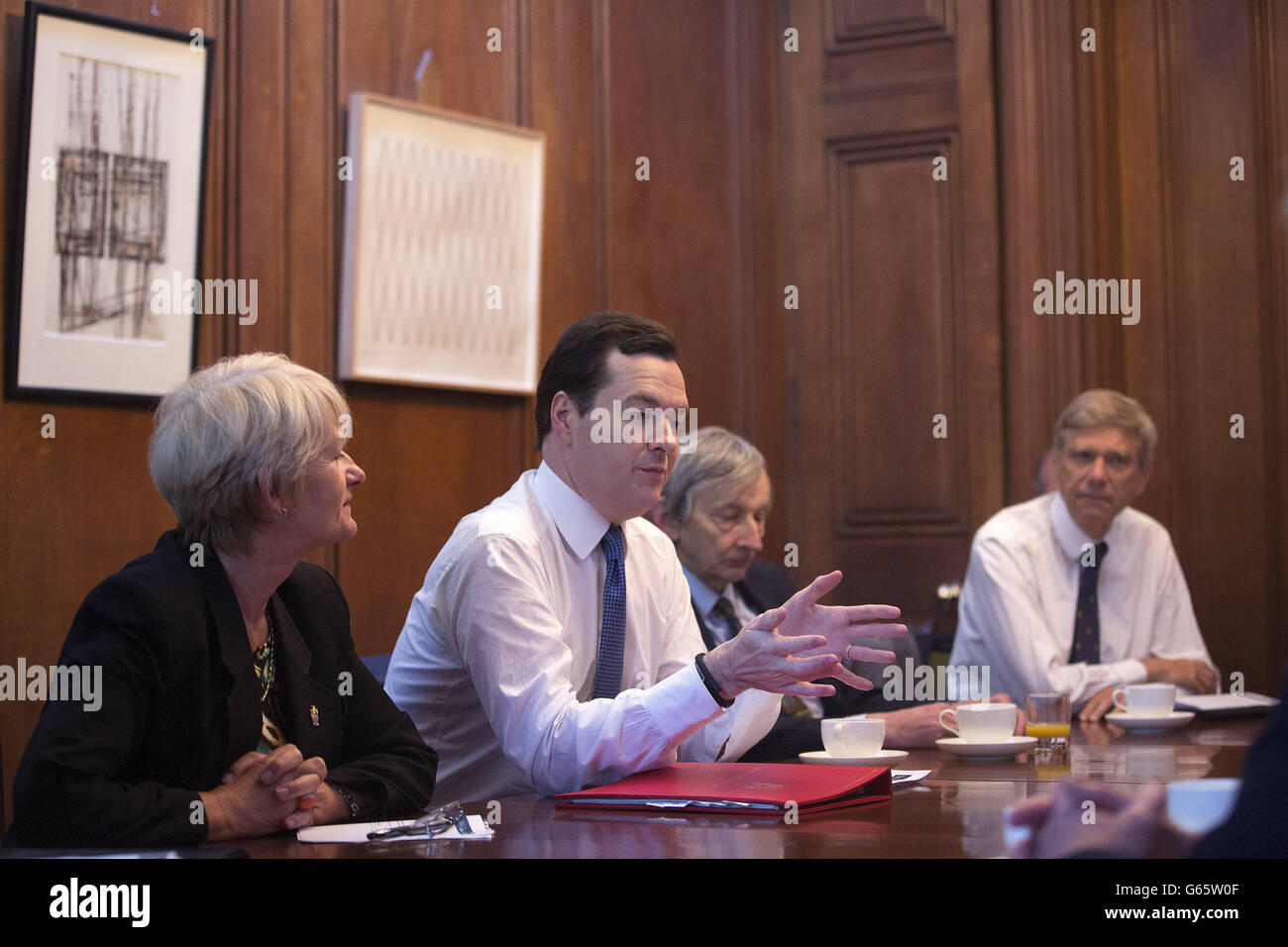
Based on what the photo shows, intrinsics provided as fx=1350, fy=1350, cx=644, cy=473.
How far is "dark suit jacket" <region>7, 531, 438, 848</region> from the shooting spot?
1.54m

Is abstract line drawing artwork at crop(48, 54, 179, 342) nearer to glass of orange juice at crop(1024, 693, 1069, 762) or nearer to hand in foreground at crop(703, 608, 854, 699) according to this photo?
hand in foreground at crop(703, 608, 854, 699)

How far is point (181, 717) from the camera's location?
5.59 ft

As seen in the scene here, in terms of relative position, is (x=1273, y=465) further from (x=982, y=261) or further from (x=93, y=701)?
(x=93, y=701)

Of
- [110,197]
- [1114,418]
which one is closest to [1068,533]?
[1114,418]

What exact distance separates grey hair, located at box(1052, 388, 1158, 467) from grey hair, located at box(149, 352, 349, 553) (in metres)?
2.68

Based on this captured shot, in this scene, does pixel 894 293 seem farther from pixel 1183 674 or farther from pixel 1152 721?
pixel 1152 721

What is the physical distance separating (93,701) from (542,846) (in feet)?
1.86

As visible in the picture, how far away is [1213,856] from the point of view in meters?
0.90

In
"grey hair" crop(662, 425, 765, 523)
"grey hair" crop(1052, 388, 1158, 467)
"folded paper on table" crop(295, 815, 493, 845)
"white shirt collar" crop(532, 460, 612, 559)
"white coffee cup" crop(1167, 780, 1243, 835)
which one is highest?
"grey hair" crop(1052, 388, 1158, 467)

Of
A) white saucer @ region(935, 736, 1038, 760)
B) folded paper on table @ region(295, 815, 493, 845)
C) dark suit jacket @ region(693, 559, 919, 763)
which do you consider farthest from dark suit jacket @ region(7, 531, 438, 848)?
white saucer @ region(935, 736, 1038, 760)

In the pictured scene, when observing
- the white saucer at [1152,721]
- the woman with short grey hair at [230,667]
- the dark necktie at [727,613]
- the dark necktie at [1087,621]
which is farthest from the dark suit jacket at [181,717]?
the dark necktie at [1087,621]

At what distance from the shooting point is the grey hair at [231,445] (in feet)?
6.09

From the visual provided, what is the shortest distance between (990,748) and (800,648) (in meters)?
0.72
